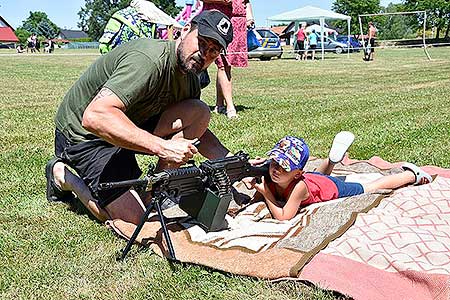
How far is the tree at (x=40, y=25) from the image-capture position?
394 feet

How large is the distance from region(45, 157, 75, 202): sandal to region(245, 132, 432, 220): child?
4.26 ft

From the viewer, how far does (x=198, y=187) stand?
334 centimetres

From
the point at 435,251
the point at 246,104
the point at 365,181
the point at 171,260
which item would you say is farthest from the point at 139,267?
the point at 246,104

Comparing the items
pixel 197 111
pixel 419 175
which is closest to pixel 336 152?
pixel 419 175

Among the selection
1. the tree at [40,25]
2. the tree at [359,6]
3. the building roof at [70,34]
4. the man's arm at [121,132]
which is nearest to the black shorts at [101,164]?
the man's arm at [121,132]

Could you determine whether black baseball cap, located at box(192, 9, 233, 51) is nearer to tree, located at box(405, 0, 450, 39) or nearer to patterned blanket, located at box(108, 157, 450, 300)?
patterned blanket, located at box(108, 157, 450, 300)

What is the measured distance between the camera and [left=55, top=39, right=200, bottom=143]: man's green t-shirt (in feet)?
10.7

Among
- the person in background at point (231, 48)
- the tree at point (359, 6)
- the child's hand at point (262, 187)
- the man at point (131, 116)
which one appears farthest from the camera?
the tree at point (359, 6)

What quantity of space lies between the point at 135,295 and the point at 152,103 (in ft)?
4.17

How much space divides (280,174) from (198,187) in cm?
65

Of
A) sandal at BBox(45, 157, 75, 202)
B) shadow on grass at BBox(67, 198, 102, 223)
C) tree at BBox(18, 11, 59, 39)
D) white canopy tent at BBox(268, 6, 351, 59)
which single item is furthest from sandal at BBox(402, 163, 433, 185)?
tree at BBox(18, 11, 59, 39)

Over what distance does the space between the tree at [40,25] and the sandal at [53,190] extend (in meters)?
119

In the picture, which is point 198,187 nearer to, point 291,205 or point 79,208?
point 291,205

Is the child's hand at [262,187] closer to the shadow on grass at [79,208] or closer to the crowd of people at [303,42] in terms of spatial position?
the shadow on grass at [79,208]
